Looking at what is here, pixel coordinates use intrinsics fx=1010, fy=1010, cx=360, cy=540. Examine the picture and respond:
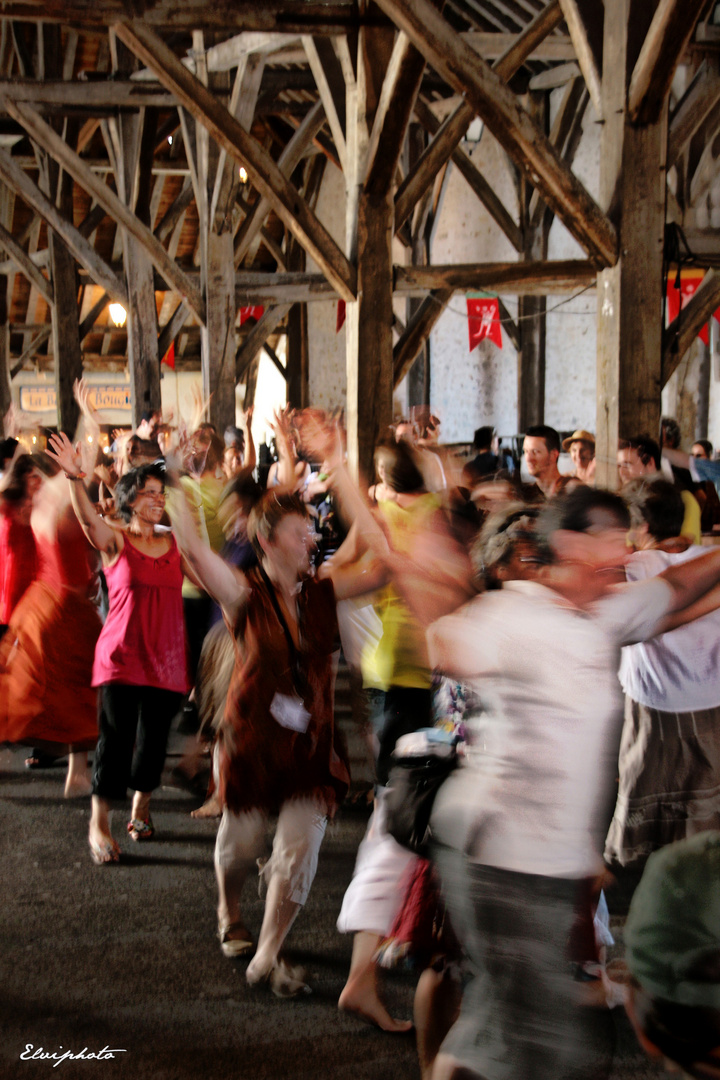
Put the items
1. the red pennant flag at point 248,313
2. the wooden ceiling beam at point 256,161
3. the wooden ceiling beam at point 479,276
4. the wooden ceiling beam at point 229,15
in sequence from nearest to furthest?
the wooden ceiling beam at point 229,15, the wooden ceiling beam at point 256,161, the wooden ceiling beam at point 479,276, the red pennant flag at point 248,313

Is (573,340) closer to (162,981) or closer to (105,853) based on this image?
(105,853)

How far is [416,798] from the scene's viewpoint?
2.18 meters

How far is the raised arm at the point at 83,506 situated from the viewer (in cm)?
380

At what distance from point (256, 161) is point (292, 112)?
7.06 m

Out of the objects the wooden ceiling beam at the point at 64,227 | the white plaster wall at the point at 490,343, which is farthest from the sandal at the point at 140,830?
the white plaster wall at the point at 490,343

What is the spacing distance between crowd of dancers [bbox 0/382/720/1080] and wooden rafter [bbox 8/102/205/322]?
3.29 metres

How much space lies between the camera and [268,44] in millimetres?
7371

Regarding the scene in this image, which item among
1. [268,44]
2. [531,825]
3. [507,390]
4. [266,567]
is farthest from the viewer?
[507,390]

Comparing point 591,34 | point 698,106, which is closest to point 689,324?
point 591,34

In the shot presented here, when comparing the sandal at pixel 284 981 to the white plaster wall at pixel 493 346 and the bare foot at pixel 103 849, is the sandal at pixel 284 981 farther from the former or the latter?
the white plaster wall at pixel 493 346

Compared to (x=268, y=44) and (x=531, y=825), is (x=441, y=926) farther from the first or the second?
(x=268, y=44)

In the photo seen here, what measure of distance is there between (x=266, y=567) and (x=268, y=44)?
232 inches

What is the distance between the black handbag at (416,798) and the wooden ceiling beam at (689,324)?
3.80 meters

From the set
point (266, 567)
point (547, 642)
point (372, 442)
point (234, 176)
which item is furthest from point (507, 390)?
point (547, 642)
